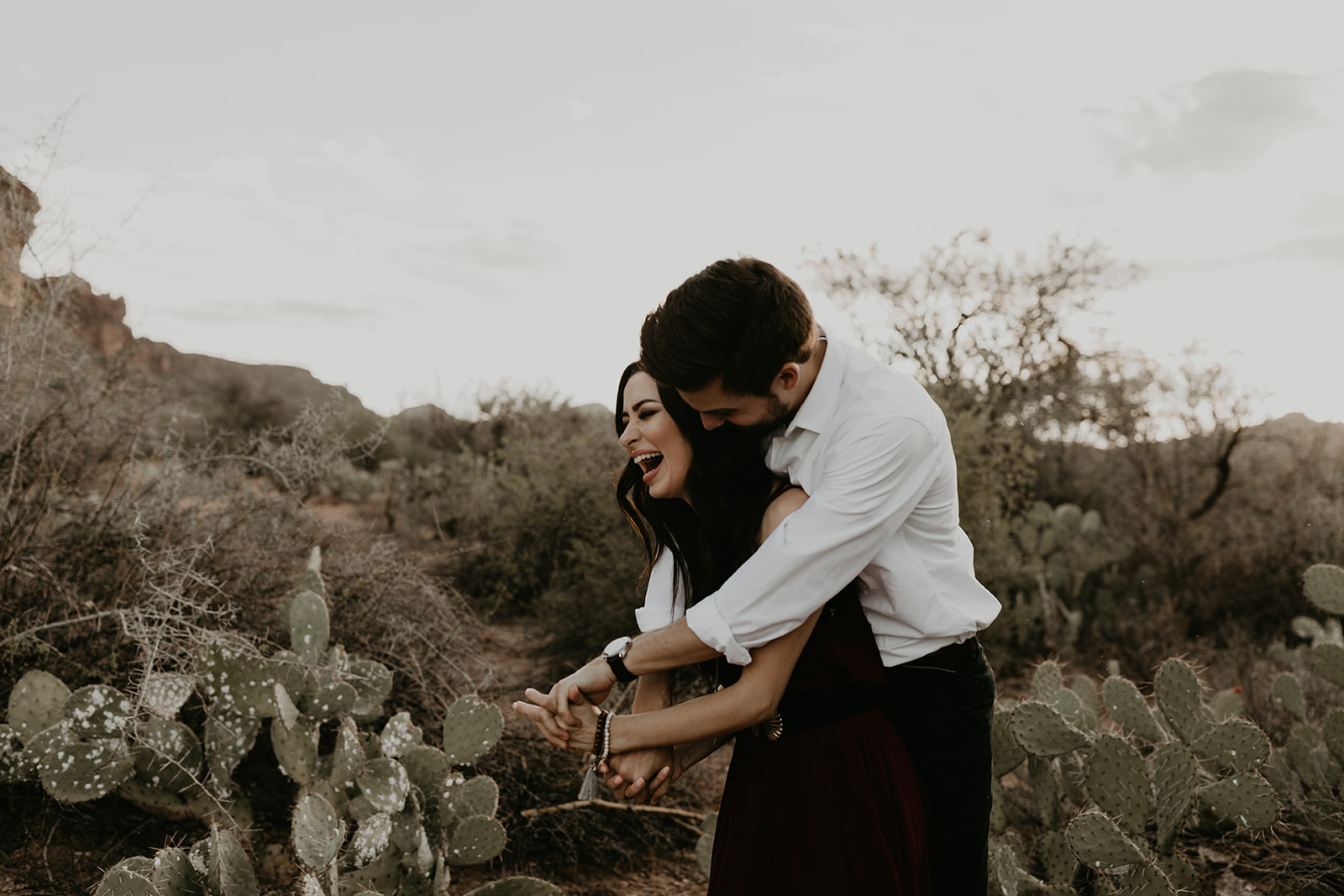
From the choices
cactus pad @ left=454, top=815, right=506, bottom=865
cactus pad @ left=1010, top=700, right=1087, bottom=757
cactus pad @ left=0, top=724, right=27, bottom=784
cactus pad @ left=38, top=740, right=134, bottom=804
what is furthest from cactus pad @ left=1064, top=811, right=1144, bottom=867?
cactus pad @ left=0, top=724, right=27, bottom=784

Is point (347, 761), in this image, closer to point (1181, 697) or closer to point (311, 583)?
point (311, 583)

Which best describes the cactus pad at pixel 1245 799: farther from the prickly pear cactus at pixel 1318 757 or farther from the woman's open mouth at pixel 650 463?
the woman's open mouth at pixel 650 463

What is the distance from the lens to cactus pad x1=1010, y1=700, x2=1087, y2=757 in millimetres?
3252

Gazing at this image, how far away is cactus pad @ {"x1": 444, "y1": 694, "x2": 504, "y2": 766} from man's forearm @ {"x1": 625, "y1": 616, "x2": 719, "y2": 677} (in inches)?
66.9

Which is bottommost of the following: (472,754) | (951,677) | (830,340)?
(472,754)

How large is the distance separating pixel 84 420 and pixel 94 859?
3417 millimetres

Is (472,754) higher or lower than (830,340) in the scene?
lower

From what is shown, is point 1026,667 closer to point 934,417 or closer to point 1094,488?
point 1094,488

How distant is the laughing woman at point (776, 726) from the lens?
172 centimetres

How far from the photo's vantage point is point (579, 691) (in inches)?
76.8

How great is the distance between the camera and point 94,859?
136 inches

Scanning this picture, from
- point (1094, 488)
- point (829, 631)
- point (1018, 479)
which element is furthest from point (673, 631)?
point (1094, 488)

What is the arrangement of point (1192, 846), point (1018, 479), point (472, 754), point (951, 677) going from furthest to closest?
point (1018, 479), point (1192, 846), point (472, 754), point (951, 677)

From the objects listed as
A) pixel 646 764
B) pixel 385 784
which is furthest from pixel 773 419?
pixel 385 784
